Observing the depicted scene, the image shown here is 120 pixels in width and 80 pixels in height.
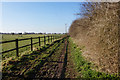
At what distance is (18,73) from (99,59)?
3.91m

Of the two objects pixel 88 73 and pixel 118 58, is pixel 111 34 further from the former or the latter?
pixel 88 73

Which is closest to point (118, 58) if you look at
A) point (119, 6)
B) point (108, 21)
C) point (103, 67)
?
point (103, 67)

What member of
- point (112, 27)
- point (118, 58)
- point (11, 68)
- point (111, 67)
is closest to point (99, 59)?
point (111, 67)

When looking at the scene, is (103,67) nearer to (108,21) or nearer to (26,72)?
(108,21)

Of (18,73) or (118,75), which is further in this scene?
(18,73)

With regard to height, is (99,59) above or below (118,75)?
above

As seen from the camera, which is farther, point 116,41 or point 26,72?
point 26,72

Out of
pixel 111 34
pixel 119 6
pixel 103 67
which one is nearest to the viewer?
pixel 119 6

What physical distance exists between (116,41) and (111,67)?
1171mm

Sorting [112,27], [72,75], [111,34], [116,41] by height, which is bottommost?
[72,75]

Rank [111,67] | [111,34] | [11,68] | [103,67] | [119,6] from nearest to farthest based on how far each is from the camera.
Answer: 1. [119,6]
2. [111,34]
3. [111,67]
4. [103,67]
5. [11,68]

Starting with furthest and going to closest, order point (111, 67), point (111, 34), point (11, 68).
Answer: point (11, 68) < point (111, 67) < point (111, 34)

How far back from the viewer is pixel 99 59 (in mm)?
4641

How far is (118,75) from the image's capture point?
143 inches
